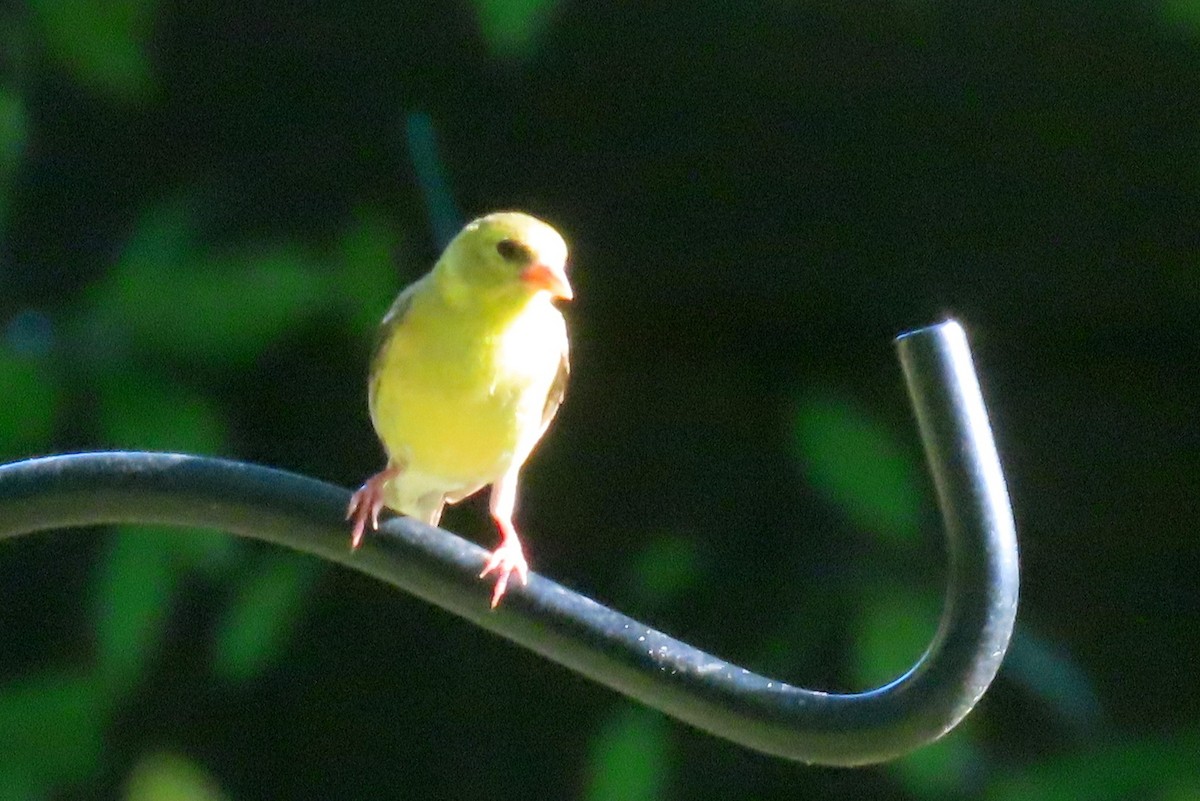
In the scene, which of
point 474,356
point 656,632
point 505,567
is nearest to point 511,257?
point 474,356

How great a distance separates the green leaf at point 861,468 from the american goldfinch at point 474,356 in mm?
668

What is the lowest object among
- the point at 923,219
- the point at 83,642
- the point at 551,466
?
the point at 83,642

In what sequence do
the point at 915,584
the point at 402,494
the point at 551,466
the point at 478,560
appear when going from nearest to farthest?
the point at 478,560
the point at 402,494
the point at 915,584
the point at 551,466

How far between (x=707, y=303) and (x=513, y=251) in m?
0.75

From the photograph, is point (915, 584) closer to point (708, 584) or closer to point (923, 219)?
point (708, 584)

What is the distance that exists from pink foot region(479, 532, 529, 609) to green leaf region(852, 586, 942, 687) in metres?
0.84

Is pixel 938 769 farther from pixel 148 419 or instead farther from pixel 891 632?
pixel 148 419

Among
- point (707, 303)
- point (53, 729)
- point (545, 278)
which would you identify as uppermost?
point (707, 303)

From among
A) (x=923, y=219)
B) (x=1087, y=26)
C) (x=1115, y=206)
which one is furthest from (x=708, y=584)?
(x=1087, y=26)

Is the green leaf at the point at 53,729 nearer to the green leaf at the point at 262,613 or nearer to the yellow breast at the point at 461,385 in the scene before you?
the green leaf at the point at 262,613

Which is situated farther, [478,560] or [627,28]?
[627,28]

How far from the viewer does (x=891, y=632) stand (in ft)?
8.77

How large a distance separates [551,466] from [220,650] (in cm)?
71

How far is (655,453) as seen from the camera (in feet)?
9.35
